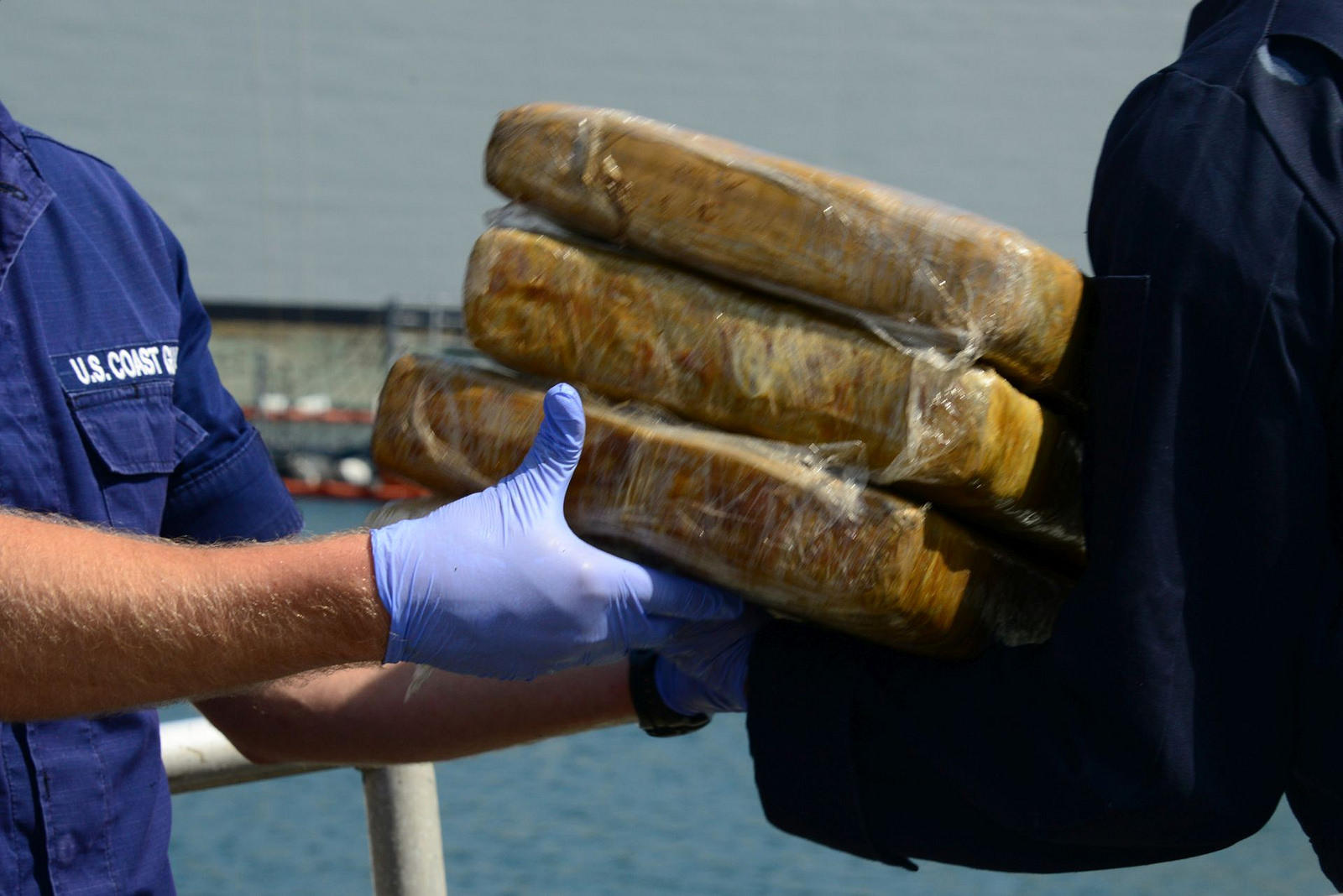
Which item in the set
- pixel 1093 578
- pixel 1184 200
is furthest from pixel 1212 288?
pixel 1093 578

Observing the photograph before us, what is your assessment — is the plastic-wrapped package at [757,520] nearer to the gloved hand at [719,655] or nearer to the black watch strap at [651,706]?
the gloved hand at [719,655]

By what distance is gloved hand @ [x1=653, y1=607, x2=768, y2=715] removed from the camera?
64.6 inches

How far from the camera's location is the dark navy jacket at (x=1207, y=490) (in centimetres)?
127

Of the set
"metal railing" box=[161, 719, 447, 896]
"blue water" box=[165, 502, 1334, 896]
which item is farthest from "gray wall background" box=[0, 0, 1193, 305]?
"metal railing" box=[161, 719, 447, 896]

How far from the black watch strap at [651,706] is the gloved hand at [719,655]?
0.24ft

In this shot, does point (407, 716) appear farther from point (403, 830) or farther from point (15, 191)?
point (15, 191)

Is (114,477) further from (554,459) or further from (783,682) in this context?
(783,682)

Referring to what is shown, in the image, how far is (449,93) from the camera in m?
30.3

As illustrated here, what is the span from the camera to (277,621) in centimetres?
139

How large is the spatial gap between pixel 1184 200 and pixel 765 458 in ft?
1.48

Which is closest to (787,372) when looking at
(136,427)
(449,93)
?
(136,427)

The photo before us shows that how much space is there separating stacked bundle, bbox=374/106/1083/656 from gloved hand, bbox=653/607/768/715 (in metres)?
0.15

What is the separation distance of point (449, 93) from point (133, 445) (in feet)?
97.6

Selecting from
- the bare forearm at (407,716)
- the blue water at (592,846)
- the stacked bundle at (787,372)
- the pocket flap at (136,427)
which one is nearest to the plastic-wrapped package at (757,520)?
the stacked bundle at (787,372)
